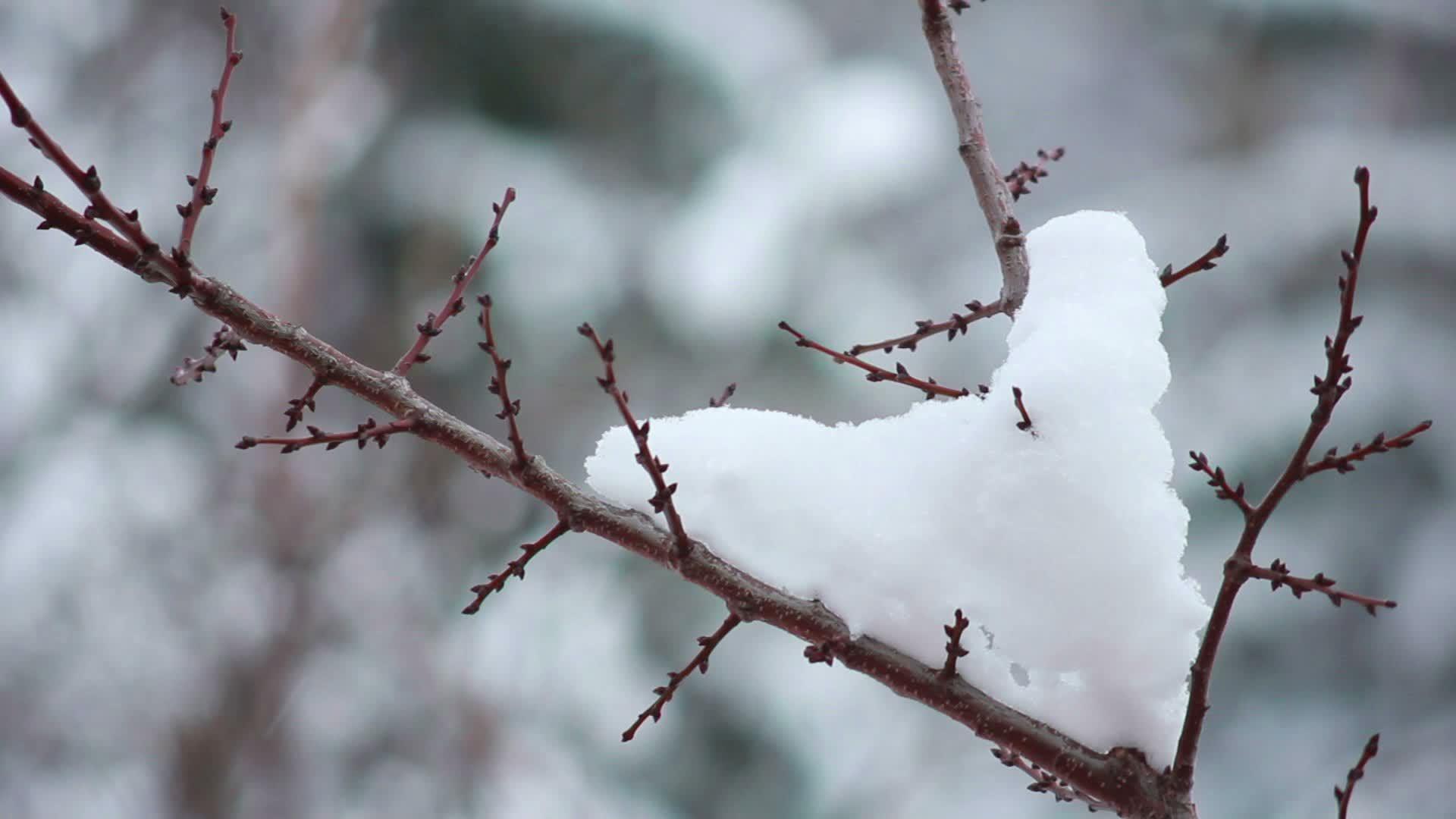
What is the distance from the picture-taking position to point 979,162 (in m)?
0.79

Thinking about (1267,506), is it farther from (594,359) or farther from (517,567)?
(594,359)

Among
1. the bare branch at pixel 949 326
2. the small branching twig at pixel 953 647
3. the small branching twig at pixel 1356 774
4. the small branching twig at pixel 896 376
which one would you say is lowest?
the small branching twig at pixel 953 647

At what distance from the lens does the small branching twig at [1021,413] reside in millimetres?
547

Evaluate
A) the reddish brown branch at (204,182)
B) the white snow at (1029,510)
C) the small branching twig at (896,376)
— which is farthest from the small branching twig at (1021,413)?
the reddish brown branch at (204,182)

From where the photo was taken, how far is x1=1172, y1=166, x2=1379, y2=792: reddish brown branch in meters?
0.46

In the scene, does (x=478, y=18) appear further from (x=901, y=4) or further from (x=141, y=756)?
(x=141, y=756)

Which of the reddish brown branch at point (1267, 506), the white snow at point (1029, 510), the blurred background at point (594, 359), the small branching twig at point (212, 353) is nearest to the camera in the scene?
the reddish brown branch at point (1267, 506)

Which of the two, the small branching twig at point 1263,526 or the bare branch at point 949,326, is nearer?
the small branching twig at point 1263,526

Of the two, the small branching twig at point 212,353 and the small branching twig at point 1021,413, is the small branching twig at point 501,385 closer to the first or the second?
the small branching twig at point 212,353

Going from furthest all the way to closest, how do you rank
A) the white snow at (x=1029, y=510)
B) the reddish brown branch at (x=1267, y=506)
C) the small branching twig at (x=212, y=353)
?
the small branching twig at (x=212, y=353) → the white snow at (x=1029, y=510) → the reddish brown branch at (x=1267, y=506)

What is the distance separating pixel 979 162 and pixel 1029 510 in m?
0.33

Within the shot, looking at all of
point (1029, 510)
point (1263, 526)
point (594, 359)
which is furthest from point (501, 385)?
point (594, 359)

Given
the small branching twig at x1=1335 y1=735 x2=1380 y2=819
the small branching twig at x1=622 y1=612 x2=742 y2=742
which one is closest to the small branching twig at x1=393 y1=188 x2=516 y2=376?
the small branching twig at x1=622 y1=612 x2=742 y2=742

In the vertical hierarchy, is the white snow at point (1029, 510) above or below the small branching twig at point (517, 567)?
above
